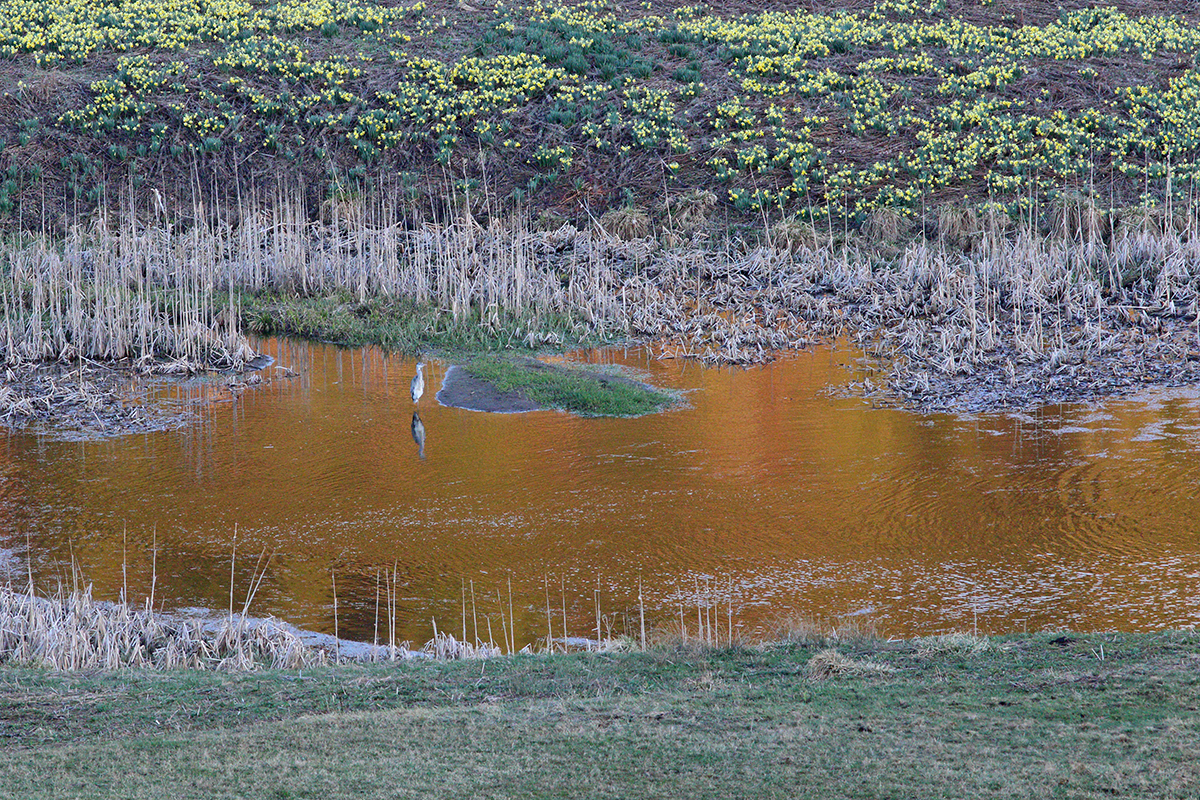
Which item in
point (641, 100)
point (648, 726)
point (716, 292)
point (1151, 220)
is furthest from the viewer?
point (641, 100)

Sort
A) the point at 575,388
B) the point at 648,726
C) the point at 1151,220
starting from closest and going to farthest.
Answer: the point at 648,726 < the point at 575,388 < the point at 1151,220

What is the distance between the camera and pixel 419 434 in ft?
42.6

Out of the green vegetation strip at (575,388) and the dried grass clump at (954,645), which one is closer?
the dried grass clump at (954,645)

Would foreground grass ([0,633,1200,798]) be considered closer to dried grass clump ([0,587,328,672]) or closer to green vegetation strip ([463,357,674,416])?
dried grass clump ([0,587,328,672])

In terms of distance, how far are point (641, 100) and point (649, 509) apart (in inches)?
586

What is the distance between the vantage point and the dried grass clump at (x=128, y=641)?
7270 mm

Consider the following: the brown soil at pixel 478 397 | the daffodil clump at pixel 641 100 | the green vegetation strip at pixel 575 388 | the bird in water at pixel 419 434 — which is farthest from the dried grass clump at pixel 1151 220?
the bird in water at pixel 419 434

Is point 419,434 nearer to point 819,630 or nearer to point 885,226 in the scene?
point 819,630

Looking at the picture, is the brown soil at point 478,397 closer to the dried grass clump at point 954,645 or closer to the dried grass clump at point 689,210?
the dried grass clump at point 689,210

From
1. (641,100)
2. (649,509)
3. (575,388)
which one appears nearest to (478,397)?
(575,388)

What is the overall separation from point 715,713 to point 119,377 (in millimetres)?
11270

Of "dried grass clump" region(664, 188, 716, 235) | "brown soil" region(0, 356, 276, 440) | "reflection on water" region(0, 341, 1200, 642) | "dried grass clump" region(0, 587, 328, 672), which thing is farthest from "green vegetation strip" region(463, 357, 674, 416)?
"dried grass clump" region(0, 587, 328, 672)

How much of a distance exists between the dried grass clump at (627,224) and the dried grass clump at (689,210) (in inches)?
17.2

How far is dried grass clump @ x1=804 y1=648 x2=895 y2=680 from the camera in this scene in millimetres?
6469
